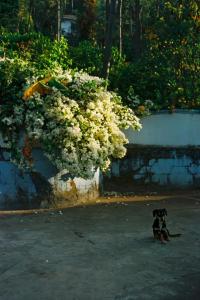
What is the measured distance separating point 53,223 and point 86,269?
3766 millimetres

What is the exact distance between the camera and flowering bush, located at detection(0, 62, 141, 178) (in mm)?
13688

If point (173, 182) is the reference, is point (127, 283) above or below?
below

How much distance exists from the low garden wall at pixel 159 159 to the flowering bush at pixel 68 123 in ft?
7.26

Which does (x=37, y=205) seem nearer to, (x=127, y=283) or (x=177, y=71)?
(x=127, y=283)

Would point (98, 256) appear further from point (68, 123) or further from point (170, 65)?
point (170, 65)

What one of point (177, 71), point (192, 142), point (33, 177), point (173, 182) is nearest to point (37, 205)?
point (33, 177)

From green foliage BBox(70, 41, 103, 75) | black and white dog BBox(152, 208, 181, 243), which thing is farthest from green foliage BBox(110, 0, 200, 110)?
black and white dog BBox(152, 208, 181, 243)

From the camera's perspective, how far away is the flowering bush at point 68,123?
1369 centimetres

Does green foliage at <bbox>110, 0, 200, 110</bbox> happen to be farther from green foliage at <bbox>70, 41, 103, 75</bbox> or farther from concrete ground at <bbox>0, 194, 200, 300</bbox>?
concrete ground at <bbox>0, 194, 200, 300</bbox>

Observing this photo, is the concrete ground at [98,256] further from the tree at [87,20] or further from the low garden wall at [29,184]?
the tree at [87,20]

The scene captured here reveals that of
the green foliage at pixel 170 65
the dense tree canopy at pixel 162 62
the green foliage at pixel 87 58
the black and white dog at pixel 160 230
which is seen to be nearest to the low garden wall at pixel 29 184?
the black and white dog at pixel 160 230

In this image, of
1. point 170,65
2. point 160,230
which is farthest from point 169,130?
point 160,230

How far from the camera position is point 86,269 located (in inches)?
355

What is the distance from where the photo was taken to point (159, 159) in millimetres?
17250
